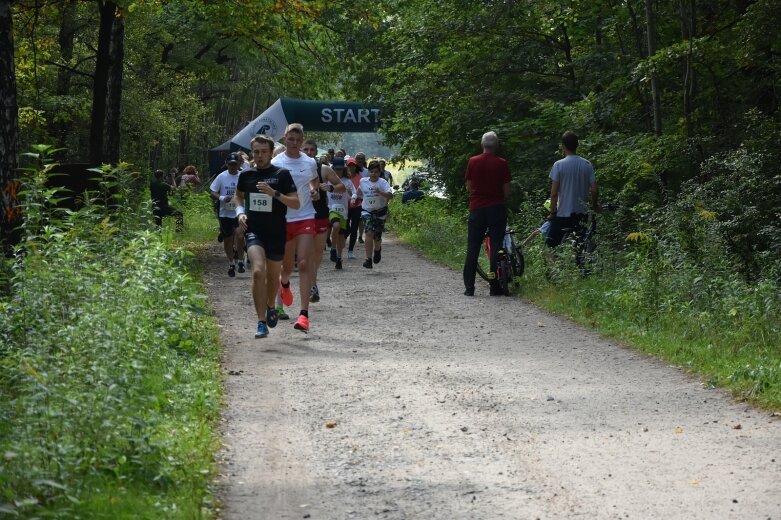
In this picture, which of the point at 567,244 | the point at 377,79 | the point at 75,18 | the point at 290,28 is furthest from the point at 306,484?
the point at 75,18

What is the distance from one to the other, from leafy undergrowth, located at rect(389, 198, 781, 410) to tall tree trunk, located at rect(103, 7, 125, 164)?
34.1ft

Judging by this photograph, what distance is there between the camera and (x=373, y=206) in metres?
20.0

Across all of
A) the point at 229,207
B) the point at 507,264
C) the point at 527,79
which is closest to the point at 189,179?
the point at 527,79

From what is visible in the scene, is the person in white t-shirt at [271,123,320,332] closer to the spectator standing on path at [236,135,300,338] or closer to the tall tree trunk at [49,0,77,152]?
the spectator standing on path at [236,135,300,338]

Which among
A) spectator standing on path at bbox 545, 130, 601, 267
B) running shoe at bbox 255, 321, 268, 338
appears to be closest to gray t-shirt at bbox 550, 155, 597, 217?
spectator standing on path at bbox 545, 130, 601, 267

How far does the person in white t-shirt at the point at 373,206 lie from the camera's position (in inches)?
783

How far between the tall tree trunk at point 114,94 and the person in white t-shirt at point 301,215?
39.6 feet

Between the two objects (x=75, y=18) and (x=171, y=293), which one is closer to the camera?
(x=171, y=293)

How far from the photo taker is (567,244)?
14984 mm

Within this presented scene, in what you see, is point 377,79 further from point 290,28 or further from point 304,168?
point 304,168

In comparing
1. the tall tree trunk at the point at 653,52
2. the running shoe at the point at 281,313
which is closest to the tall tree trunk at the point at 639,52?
the tall tree trunk at the point at 653,52

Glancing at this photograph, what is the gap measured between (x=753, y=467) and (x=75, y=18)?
33841 millimetres

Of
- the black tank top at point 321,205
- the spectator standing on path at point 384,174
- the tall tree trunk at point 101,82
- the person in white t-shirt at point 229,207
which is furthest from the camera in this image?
the tall tree trunk at point 101,82

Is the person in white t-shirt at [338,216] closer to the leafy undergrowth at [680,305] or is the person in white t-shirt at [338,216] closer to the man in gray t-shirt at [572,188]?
the leafy undergrowth at [680,305]
